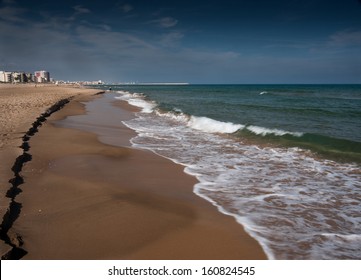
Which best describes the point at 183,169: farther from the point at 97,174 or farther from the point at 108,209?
the point at 108,209

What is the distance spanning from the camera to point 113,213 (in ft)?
13.8

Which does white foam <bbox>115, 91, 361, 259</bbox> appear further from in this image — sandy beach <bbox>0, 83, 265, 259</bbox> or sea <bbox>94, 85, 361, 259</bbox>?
sandy beach <bbox>0, 83, 265, 259</bbox>

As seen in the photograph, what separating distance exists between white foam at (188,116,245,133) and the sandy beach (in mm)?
6075

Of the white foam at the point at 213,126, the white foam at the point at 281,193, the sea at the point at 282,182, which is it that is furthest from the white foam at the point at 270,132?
the white foam at the point at 281,193

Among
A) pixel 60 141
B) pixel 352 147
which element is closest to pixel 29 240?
pixel 60 141

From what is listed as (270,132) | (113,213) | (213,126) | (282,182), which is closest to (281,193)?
(282,182)

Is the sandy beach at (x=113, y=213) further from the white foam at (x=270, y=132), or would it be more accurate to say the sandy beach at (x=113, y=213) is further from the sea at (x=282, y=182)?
the white foam at (x=270, y=132)

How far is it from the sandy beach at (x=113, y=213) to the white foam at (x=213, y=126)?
6075mm

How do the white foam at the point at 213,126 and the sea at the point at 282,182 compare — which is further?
the white foam at the point at 213,126

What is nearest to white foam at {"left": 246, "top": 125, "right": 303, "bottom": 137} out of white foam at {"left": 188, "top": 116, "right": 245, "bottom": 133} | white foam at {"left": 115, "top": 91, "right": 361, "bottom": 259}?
white foam at {"left": 188, "top": 116, "right": 245, "bottom": 133}

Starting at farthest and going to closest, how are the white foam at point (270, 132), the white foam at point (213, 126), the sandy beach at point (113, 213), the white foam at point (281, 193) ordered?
the white foam at point (213, 126), the white foam at point (270, 132), the white foam at point (281, 193), the sandy beach at point (113, 213)

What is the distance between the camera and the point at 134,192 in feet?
16.7

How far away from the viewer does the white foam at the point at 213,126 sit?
42.2ft

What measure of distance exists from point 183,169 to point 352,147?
225 inches
